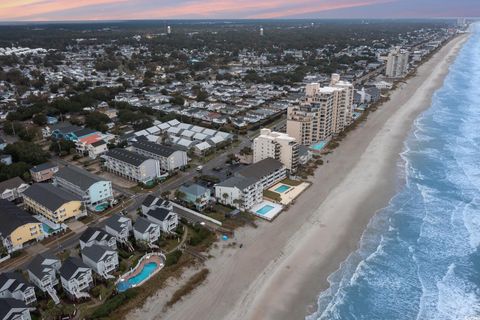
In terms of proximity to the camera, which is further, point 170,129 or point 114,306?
point 170,129

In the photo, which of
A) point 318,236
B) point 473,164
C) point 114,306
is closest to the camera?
point 114,306

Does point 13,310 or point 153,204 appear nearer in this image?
point 13,310

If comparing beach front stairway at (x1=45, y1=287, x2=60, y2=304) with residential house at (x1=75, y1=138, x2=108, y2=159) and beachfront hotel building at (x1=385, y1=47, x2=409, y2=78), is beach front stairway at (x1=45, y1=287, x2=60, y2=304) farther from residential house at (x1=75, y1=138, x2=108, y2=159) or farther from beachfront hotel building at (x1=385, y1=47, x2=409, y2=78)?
beachfront hotel building at (x1=385, y1=47, x2=409, y2=78)

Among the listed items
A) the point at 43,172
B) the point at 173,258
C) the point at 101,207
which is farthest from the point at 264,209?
the point at 43,172

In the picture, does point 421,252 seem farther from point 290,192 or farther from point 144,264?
point 144,264

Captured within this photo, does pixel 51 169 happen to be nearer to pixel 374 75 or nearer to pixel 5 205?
pixel 5 205

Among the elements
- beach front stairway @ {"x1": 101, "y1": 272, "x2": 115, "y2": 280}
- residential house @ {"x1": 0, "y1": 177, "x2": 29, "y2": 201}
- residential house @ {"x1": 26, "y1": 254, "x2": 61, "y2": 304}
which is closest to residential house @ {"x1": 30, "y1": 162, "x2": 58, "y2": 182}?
residential house @ {"x1": 0, "y1": 177, "x2": 29, "y2": 201}

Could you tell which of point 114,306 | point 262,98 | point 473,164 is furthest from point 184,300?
point 262,98
